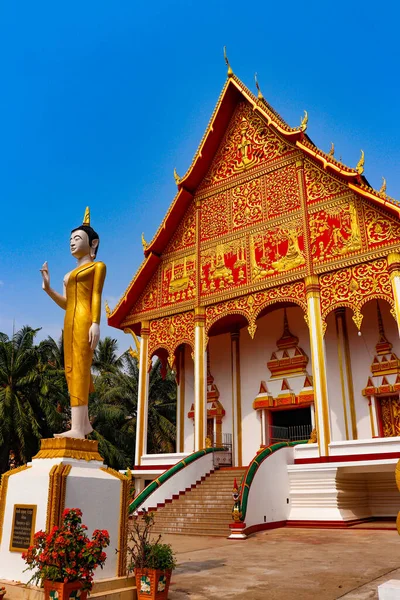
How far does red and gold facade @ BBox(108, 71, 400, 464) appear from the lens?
10.8 m

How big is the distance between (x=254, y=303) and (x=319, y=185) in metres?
3.08

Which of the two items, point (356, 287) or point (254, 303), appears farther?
point (254, 303)

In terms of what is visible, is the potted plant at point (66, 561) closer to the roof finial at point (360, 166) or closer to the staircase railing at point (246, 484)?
the staircase railing at point (246, 484)

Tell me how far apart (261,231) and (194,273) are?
7.05 ft

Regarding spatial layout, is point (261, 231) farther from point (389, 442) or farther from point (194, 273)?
point (389, 442)

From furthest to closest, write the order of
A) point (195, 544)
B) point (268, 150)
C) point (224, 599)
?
point (268, 150) < point (195, 544) < point (224, 599)

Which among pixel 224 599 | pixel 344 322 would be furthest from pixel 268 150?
pixel 224 599

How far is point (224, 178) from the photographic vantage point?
556 inches

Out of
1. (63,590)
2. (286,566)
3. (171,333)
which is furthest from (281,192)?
(63,590)

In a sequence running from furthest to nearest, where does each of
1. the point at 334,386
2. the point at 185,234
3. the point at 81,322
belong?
the point at 185,234
the point at 334,386
the point at 81,322

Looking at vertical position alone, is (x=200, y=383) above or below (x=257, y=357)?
below

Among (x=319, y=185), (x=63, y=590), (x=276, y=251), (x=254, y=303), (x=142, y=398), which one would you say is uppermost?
(x=319, y=185)

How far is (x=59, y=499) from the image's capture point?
13.5 ft

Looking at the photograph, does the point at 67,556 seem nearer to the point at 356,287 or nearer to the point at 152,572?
the point at 152,572
